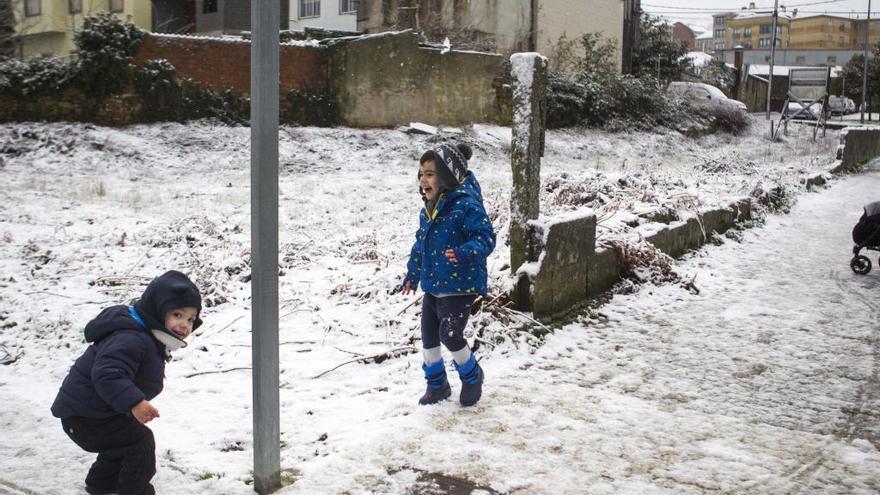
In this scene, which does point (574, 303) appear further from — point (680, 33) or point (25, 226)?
point (680, 33)

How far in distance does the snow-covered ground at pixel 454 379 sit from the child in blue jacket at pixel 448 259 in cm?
22

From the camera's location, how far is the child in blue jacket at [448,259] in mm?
4281

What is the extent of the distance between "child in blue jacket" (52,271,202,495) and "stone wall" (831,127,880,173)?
18.0m

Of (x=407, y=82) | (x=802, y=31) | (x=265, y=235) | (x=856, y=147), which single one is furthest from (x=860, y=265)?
(x=802, y=31)

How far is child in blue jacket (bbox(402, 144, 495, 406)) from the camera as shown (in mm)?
4281

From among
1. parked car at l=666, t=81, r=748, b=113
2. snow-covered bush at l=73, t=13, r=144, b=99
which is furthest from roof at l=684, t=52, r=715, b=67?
snow-covered bush at l=73, t=13, r=144, b=99

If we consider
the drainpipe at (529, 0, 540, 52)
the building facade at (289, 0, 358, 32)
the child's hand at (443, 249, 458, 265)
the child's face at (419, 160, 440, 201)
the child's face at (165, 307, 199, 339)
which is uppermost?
the building facade at (289, 0, 358, 32)

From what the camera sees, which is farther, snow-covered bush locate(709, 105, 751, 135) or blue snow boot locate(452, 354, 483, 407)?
snow-covered bush locate(709, 105, 751, 135)

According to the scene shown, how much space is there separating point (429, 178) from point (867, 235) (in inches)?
234

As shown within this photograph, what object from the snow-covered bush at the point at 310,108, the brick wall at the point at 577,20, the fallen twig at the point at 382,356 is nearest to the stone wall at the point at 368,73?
the snow-covered bush at the point at 310,108

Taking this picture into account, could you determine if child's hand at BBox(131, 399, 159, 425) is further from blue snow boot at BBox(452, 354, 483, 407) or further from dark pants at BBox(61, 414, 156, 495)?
blue snow boot at BBox(452, 354, 483, 407)

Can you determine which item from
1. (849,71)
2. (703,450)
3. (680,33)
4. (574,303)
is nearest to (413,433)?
(703,450)

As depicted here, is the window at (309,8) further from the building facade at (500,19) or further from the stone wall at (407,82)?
the stone wall at (407,82)

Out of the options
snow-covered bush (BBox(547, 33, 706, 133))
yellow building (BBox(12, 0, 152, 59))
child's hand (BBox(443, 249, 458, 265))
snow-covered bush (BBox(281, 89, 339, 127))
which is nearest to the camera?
child's hand (BBox(443, 249, 458, 265))
